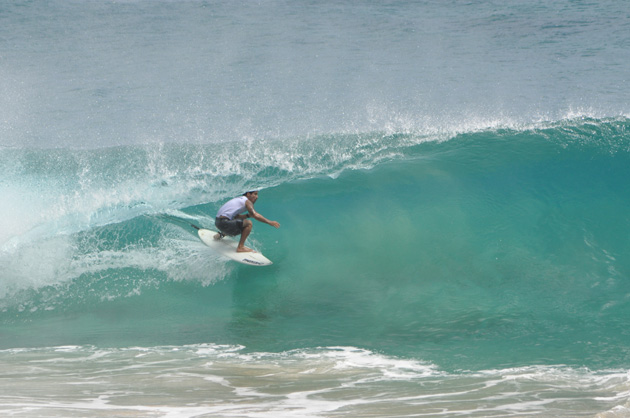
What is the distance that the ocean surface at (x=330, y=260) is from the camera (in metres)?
6.17

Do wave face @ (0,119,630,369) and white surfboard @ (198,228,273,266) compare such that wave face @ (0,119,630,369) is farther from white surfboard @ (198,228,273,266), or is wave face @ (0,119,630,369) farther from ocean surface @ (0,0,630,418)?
white surfboard @ (198,228,273,266)

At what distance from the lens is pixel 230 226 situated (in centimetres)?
865

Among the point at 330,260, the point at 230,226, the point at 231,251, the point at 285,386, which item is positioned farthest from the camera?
the point at 330,260

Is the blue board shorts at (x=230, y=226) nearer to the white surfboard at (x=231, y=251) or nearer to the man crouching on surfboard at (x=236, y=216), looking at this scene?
the man crouching on surfboard at (x=236, y=216)

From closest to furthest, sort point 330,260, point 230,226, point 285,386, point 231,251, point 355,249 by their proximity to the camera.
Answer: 1. point 285,386
2. point 230,226
3. point 231,251
4. point 330,260
5. point 355,249

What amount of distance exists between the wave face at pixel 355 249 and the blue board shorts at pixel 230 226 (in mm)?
660

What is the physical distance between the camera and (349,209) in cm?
1059

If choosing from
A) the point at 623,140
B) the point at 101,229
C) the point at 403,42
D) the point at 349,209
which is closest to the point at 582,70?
the point at 403,42

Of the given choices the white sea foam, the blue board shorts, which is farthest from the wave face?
the blue board shorts

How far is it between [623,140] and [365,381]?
25.4 feet

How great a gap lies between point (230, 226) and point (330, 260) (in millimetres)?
1717

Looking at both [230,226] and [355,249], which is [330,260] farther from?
[230,226]

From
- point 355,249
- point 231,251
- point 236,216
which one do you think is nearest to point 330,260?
point 355,249

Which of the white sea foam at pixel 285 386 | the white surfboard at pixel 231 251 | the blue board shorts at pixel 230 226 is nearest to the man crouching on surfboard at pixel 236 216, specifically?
the blue board shorts at pixel 230 226
